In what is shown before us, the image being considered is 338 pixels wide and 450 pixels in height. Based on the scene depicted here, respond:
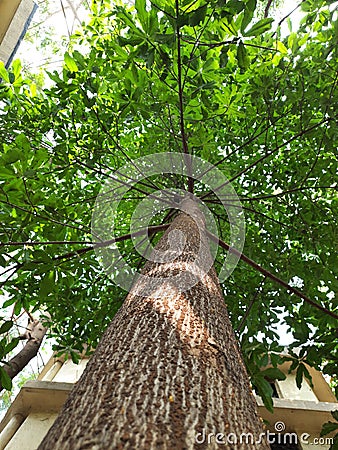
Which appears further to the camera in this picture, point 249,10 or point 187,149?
point 187,149

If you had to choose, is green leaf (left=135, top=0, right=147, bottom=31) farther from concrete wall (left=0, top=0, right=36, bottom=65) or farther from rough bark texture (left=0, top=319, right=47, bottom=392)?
concrete wall (left=0, top=0, right=36, bottom=65)

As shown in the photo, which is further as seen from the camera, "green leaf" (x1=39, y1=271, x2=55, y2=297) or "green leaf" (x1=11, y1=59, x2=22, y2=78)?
"green leaf" (x1=11, y1=59, x2=22, y2=78)

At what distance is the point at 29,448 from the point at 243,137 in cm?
386

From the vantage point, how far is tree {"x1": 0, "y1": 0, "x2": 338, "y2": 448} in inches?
71.1

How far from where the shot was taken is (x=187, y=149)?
2.63m

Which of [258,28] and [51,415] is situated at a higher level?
[258,28]

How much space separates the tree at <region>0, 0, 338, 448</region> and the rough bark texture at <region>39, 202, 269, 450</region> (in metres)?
0.07

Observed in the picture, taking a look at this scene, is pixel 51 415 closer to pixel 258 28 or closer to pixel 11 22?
pixel 258 28

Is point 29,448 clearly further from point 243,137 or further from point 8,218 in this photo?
point 243,137

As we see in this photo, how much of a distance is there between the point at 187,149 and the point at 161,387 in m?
2.11

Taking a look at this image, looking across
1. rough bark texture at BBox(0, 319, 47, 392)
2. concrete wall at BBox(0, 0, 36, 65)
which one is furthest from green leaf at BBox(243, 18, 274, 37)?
concrete wall at BBox(0, 0, 36, 65)

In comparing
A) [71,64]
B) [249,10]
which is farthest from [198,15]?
[71,64]

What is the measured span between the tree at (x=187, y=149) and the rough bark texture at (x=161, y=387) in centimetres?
7

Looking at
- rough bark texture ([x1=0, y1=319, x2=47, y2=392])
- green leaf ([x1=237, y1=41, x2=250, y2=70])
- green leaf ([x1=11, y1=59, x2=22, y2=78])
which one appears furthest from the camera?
rough bark texture ([x1=0, y1=319, x2=47, y2=392])
